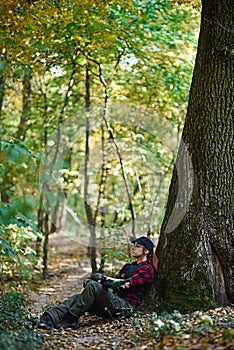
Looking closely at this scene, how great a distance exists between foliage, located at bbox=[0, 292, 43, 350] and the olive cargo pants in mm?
464

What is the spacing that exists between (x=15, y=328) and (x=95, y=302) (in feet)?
3.71

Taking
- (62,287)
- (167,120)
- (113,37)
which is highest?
(113,37)

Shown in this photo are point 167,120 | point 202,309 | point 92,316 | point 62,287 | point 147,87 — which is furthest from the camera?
point 167,120

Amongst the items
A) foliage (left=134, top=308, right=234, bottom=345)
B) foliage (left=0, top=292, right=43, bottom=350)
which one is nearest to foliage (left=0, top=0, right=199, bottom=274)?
foliage (left=0, top=292, right=43, bottom=350)

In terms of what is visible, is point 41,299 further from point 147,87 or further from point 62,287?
point 147,87

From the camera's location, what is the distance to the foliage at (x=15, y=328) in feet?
11.2

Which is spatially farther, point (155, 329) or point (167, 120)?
point (167, 120)

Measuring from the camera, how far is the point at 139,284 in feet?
16.6

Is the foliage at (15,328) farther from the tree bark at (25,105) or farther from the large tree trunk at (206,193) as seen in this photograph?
the tree bark at (25,105)

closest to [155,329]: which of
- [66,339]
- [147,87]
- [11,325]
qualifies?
[66,339]

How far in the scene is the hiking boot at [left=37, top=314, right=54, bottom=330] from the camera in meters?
4.58

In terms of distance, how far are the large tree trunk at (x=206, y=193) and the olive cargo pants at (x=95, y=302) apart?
0.44 metres

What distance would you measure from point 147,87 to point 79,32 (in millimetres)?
2591

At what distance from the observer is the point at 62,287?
8.65m
